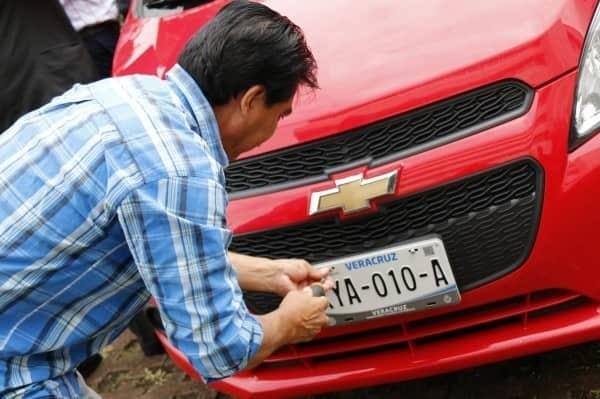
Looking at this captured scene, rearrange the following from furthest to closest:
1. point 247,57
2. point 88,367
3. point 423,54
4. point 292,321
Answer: point 88,367
point 423,54
point 292,321
point 247,57

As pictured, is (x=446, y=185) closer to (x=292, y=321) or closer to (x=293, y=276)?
(x=293, y=276)

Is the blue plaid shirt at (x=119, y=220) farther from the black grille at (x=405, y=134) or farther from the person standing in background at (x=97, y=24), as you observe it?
the person standing in background at (x=97, y=24)

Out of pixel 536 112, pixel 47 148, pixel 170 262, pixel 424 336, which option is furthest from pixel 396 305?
pixel 47 148

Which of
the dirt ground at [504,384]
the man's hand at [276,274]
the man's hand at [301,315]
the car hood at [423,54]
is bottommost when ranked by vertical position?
the dirt ground at [504,384]

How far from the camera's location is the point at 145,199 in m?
1.40

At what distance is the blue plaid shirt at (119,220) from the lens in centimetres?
142

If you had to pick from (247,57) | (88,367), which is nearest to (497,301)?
(247,57)

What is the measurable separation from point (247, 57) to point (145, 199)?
1.11 ft

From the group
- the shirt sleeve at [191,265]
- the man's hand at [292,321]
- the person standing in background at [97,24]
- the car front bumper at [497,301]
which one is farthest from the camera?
the person standing in background at [97,24]

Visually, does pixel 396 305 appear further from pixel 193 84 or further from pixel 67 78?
pixel 67 78

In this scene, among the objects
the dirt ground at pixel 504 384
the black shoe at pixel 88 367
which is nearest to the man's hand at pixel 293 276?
the dirt ground at pixel 504 384

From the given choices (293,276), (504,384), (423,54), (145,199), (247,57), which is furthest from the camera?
(504,384)

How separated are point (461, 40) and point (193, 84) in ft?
2.97

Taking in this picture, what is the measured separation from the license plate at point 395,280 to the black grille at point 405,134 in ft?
0.81
